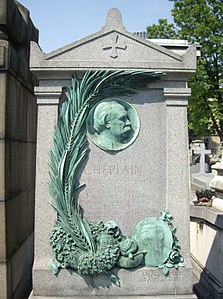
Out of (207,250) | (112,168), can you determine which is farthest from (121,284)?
(207,250)

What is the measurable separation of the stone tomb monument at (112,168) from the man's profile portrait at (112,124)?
0.01 m

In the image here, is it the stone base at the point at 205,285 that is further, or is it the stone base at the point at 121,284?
the stone base at the point at 205,285

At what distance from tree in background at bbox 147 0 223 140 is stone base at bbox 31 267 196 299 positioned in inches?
624

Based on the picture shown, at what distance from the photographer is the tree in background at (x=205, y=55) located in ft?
62.2

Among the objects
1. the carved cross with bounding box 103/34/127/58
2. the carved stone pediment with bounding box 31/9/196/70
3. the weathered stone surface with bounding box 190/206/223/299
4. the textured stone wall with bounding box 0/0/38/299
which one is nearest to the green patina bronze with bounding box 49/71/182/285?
the carved stone pediment with bounding box 31/9/196/70

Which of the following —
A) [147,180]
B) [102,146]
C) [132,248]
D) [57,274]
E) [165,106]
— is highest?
[165,106]

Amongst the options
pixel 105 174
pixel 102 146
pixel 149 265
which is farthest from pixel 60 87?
pixel 149 265

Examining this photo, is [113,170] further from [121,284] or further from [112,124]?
[121,284]

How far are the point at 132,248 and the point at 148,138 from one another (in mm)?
1307

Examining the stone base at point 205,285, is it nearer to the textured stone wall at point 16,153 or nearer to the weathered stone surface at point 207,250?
the weathered stone surface at point 207,250

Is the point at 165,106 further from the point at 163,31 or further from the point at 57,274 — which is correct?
the point at 163,31

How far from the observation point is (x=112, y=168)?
4.07m

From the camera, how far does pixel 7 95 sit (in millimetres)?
3811

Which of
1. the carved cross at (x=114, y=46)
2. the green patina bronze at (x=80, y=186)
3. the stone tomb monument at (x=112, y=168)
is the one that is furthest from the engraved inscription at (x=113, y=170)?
the carved cross at (x=114, y=46)
